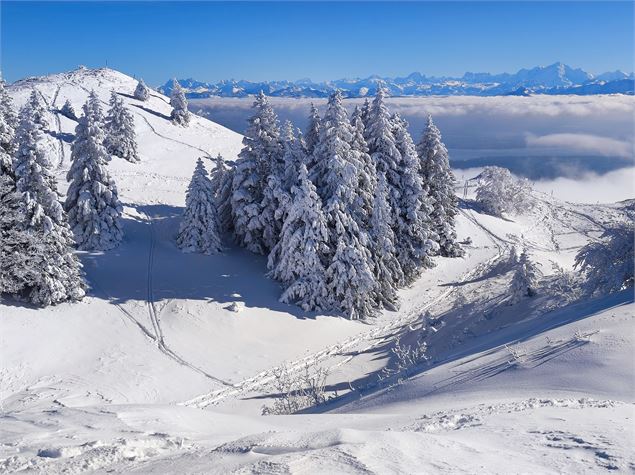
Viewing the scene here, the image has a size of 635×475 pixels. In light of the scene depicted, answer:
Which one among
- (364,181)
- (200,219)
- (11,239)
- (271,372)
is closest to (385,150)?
(364,181)

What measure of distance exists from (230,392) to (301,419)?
12.9 m

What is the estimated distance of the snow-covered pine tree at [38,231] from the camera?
2494 cm

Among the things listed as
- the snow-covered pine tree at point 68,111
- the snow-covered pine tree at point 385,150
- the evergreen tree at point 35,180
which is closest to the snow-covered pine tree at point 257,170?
the snow-covered pine tree at point 385,150

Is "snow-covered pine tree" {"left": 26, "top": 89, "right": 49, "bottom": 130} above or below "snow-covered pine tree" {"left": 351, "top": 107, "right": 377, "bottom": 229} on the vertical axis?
above

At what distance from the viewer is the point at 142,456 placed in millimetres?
7707

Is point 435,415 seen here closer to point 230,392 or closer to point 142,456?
point 142,456

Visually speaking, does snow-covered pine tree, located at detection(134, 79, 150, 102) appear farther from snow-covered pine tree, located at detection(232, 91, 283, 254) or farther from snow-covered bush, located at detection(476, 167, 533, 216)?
snow-covered bush, located at detection(476, 167, 533, 216)

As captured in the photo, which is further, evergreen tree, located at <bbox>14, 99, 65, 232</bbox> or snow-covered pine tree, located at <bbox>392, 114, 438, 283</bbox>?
snow-covered pine tree, located at <bbox>392, 114, 438, 283</bbox>

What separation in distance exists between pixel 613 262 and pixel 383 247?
575 inches

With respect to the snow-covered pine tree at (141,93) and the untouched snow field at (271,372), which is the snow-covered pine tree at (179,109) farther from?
the untouched snow field at (271,372)

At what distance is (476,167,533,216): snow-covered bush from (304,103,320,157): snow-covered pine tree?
4093cm

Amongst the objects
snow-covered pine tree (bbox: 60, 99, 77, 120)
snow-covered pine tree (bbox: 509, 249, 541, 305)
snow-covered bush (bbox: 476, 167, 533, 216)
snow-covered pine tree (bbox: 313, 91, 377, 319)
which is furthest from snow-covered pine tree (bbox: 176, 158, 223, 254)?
snow-covered pine tree (bbox: 60, 99, 77, 120)

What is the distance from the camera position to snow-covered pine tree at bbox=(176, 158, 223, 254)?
113 ft

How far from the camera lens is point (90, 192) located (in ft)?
110
